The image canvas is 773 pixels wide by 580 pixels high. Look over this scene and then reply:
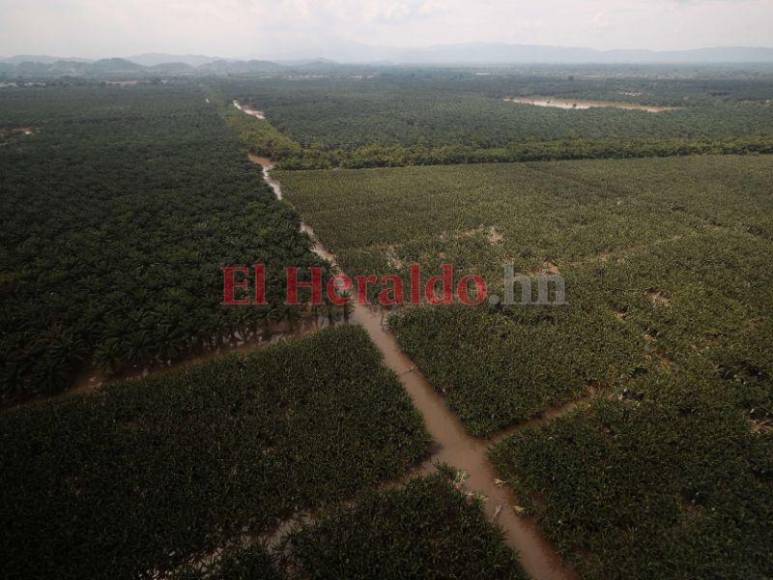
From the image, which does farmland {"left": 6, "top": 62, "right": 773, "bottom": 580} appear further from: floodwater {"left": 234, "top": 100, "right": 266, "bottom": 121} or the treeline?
floodwater {"left": 234, "top": 100, "right": 266, "bottom": 121}

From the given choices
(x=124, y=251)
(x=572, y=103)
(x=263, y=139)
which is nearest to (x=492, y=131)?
(x=263, y=139)


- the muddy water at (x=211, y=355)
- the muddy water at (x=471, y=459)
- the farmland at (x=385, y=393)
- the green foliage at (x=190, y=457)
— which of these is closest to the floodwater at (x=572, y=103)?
the farmland at (x=385, y=393)

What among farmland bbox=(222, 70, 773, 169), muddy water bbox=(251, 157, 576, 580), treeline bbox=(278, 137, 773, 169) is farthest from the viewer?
farmland bbox=(222, 70, 773, 169)

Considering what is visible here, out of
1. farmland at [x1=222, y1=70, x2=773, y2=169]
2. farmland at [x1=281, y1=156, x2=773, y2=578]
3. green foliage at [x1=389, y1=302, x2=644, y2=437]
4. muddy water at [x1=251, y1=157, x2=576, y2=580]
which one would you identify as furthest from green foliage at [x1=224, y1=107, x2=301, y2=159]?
green foliage at [x1=389, y1=302, x2=644, y2=437]

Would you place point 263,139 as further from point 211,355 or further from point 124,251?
point 211,355

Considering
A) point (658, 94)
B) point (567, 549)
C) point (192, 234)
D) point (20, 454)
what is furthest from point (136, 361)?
point (658, 94)

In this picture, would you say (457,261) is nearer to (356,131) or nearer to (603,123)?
(356,131)
